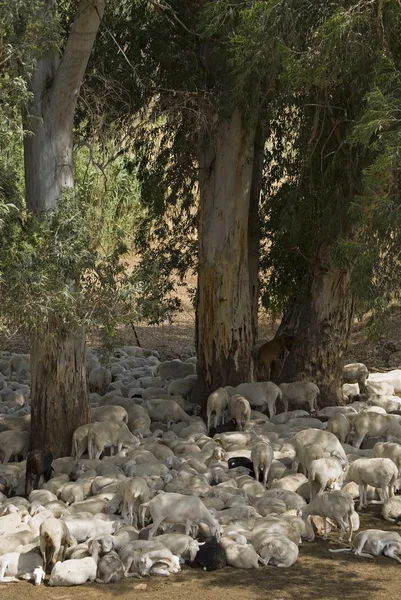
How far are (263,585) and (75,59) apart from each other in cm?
661

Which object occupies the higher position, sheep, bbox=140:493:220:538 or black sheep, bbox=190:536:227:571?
sheep, bbox=140:493:220:538

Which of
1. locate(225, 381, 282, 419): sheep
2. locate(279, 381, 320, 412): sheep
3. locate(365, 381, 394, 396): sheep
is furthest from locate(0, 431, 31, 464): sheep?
locate(365, 381, 394, 396): sheep

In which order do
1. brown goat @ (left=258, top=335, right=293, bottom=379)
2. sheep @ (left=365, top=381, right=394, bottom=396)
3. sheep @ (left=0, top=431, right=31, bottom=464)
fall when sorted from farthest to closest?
1. sheep @ (left=365, top=381, right=394, bottom=396)
2. brown goat @ (left=258, top=335, right=293, bottom=379)
3. sheep @ (left=0, top=431, right=31, bottom=464)

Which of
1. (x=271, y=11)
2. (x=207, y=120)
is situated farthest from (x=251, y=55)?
(x=207, y=120)

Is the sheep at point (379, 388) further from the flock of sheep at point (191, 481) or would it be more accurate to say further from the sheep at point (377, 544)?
the sheep at point (377, 544)

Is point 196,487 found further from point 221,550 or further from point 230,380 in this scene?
point 230,380

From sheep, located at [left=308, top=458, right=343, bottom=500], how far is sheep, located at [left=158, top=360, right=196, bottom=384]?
6812 millimetres

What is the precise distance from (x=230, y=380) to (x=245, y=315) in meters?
1.03

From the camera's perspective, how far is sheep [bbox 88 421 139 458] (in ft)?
45.0

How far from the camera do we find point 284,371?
56.6 ft

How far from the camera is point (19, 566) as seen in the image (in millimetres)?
10258

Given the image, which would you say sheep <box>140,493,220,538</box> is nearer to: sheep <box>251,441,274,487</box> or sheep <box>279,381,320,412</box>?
sheep <box>251,441,274,487</box>

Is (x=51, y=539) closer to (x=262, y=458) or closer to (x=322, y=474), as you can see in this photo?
(x=322, y=474)

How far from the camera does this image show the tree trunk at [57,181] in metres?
13.1
